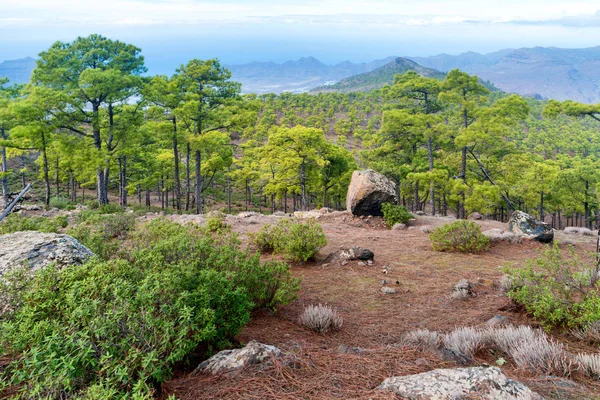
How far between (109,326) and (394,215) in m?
11.9

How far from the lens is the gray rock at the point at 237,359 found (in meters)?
3.12

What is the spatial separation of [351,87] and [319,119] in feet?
358

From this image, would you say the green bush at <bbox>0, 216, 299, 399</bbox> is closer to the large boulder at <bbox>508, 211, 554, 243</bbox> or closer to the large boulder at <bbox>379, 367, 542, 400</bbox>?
the large boulder at <bbox>379, 367, 542, 400</bbox>

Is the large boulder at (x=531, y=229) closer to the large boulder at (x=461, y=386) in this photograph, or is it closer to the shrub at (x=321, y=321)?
the shrub at (x=321, y=321)

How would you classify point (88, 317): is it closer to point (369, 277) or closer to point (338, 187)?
point (369, 277)

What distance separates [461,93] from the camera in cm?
2045

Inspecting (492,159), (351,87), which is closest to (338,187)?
(492,159)

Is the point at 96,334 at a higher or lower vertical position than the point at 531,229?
higher

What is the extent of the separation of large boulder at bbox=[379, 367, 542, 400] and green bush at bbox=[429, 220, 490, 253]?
23.6ft

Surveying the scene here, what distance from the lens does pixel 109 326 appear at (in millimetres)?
2818

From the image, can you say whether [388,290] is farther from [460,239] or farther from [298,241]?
[460,239]

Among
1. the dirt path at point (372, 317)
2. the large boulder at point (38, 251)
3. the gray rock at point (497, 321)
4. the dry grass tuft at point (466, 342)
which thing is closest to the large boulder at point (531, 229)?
the dirt path at point (372, 317)

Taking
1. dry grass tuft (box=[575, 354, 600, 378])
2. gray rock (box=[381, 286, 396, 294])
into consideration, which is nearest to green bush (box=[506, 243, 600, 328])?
dry grass tuft (box=[575, 354, 600, 378])

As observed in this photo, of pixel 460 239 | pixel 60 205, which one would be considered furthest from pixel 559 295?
pixel 60 205
